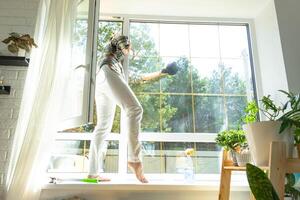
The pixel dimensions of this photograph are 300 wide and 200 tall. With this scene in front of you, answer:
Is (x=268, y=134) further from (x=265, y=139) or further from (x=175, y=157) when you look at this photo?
(x=175, y=157)

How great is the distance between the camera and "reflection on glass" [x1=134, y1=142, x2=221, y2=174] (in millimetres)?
2070

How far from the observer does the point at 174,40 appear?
2369mm

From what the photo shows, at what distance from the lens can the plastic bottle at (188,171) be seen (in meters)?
1.97

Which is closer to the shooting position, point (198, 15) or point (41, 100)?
point (41, 100)

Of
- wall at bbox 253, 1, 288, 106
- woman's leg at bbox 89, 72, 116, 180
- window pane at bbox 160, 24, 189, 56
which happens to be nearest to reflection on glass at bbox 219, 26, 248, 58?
wall at bbox 253, 1, 288, 106

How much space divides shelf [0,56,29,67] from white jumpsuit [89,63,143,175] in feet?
1.64

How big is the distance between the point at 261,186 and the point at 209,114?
1427 millimetres

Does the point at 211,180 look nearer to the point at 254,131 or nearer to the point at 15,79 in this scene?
the point at 254,131

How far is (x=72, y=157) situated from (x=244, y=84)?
4.99ft

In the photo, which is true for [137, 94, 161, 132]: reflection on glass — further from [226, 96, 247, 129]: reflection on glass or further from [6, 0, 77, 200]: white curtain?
[6, 0, 77, 200]: white curtain

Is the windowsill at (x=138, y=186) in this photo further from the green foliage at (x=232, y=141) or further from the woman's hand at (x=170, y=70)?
the woman's hand at (x=170, y=70)

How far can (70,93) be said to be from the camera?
5.71 ft

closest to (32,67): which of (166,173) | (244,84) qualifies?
(166,173)

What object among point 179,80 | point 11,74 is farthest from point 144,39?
point 11,74
